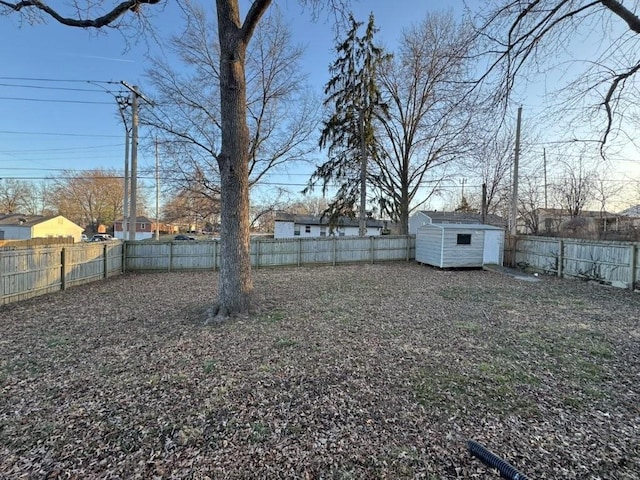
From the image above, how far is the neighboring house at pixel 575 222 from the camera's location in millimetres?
13570

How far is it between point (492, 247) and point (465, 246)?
4.20 ft

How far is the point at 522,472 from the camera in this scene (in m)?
1.77

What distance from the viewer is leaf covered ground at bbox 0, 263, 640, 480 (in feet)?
6.09

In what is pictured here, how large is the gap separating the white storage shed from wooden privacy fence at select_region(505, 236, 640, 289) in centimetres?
89

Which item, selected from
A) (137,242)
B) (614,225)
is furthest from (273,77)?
(614,225)

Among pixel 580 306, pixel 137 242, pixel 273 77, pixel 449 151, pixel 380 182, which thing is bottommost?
pixel 580 306

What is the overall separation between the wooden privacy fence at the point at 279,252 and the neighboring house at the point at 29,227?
2024 centimetres

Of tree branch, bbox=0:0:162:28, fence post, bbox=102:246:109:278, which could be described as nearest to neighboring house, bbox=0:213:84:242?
fence post, bbox=102:246:109:278

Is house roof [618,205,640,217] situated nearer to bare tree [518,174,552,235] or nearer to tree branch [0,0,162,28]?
bare tree [518,174,552,235]

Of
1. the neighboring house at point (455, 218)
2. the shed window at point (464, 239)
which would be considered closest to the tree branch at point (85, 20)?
the shed window at point (464, 239)

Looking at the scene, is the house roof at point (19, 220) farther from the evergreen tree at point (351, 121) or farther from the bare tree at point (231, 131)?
the bare tree at point (231, 131)

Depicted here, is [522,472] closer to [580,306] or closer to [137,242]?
[580,306]

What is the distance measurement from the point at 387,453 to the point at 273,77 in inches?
585

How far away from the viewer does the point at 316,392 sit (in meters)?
2.68
